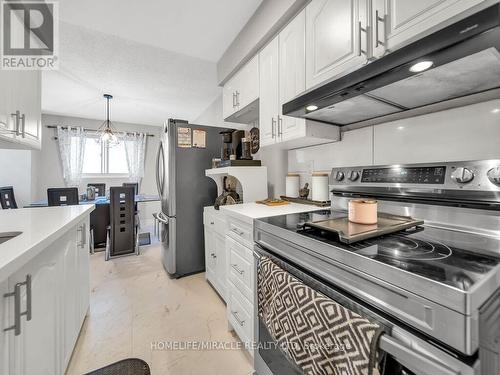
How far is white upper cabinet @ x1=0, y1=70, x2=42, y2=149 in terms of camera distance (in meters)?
1.20

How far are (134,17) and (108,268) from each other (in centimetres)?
271

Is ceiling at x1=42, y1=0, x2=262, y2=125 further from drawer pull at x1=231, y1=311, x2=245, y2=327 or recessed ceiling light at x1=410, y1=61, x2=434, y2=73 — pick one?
drawer pull at x1=231, y1=311, x2=245, y2=327

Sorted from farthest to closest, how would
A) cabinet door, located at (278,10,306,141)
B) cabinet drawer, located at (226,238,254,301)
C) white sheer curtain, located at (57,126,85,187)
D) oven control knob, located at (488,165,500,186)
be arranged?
white sheer curtain, located at (57,126,85,187) → cabinet door, located at (278,10,306,141) → cabinet drawer, located at (226,238,254,301) → oven control knob, located at (488,165,500,186)

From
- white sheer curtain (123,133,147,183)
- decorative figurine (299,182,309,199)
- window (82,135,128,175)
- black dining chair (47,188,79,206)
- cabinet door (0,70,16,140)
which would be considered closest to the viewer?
cabinet door (0,70,16,140)

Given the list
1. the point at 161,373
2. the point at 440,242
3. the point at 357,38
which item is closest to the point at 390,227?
the point at 440,242

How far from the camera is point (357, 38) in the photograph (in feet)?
3.45

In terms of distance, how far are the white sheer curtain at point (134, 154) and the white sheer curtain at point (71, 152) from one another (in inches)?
33.6

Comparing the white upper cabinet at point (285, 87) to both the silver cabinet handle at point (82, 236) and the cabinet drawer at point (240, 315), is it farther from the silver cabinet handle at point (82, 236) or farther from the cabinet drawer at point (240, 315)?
the silver cabinet handle at point (82, 236)

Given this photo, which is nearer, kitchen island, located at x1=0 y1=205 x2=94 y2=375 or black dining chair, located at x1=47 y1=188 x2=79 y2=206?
kitchen island, located at x1=0 y1=205 x2=94 y2=375

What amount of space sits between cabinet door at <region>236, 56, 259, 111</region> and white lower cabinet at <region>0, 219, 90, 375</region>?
1.63 meters

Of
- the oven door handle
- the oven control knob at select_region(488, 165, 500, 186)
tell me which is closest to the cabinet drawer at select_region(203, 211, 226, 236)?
the oven door handle

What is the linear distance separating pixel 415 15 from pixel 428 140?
0.57m

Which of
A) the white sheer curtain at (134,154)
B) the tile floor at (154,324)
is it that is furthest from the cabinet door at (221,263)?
the white sheer curtain at (134,154)

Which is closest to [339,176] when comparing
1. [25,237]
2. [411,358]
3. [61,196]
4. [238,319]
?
[411,358]
